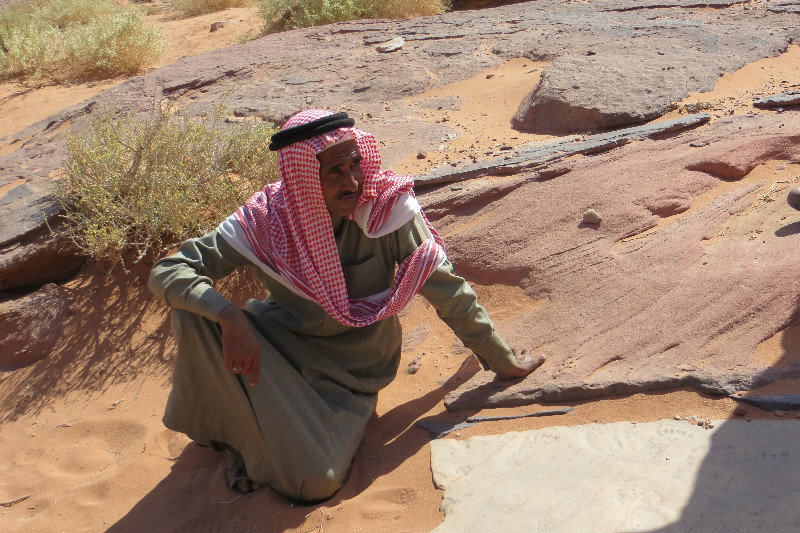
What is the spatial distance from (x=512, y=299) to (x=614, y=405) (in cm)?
106

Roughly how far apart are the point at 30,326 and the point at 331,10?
7.22 meters

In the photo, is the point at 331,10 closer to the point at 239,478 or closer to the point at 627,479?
the point at 239,478

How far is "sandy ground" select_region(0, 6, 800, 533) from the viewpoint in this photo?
257 centimetres

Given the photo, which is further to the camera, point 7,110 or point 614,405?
point 7,110

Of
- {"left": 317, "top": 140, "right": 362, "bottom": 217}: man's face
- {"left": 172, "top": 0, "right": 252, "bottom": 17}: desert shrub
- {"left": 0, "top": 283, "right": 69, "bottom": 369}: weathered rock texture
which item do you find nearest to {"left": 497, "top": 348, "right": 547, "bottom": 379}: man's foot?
{"left": 317, "top": 140, "right": 362, "bottom": 217}: man's face

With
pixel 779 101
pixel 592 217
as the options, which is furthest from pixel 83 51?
pixel 779 101

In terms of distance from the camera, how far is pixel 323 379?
2.76 meters

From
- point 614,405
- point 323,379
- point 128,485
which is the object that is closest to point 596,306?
point 614,405

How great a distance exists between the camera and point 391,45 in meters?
7.17

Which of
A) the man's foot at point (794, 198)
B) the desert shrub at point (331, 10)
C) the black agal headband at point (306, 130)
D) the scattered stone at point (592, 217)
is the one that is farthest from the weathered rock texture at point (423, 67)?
the black agal headband at point (306, 130)

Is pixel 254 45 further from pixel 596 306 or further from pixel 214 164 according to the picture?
pixel 596 306

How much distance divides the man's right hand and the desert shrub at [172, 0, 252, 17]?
43.3 ft

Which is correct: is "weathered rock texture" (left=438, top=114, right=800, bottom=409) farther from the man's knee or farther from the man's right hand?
the man's right hand

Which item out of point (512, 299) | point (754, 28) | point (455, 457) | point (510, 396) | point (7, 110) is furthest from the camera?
point (7, 110)
